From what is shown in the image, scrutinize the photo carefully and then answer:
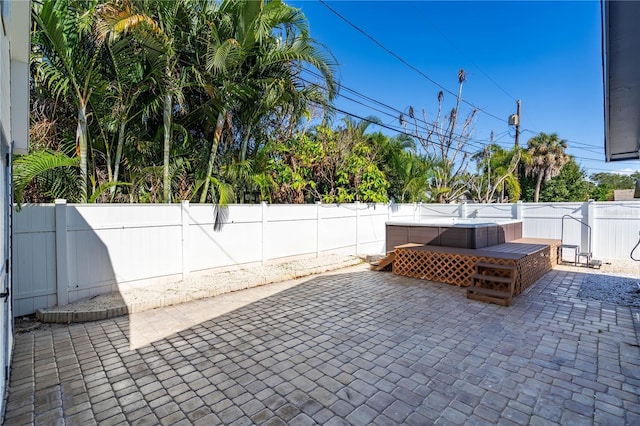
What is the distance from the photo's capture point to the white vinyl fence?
13.9 ft

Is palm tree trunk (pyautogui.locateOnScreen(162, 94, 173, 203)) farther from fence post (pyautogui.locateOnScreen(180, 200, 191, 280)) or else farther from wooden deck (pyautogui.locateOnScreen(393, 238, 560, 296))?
wooden deck (pyautogui.locateOnScreen(393, 238, 560, 296))

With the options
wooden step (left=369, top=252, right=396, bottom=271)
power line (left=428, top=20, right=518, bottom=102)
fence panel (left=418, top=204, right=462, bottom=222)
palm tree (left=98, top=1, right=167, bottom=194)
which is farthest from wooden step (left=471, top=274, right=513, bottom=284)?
power line (left=428, top=20, right=518, bottom=102)

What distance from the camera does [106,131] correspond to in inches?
218

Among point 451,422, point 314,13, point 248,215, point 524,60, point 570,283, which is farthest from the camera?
point 524,60

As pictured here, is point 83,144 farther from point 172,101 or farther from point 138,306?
point 138,306

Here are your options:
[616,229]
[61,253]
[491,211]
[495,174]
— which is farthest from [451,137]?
[61,253]

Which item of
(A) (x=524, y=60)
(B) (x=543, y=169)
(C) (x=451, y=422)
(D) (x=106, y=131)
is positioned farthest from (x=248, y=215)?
(B) (x=543, y=169)

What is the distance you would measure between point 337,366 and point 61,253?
13.3 feet

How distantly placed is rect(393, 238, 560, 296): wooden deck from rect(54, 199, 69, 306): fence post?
232 inches

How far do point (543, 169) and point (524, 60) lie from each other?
7.28 metres

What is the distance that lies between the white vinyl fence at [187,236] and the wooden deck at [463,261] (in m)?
2.09

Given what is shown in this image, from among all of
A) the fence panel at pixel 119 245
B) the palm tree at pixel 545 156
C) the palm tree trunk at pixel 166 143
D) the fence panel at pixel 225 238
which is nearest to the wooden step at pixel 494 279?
the fence panel at pixel 225 238

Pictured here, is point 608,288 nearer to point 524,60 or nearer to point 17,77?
point 17,77

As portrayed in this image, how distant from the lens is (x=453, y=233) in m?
6.85
